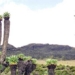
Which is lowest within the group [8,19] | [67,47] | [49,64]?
[49,64]

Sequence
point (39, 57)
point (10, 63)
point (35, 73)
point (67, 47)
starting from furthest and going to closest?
point (67, 47) → point (39, 57) → point (35, 73) → point (10, 63)

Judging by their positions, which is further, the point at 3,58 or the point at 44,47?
the point at 44,47

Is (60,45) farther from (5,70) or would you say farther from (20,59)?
(20,59)

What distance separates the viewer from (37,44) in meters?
164

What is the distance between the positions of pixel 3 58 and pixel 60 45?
11704cm

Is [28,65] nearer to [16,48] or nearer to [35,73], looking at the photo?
[35,73]


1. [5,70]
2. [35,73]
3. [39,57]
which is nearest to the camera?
[35,73]

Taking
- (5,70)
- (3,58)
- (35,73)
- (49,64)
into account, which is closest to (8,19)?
(3,58)

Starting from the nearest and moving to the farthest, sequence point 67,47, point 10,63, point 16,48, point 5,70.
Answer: point 10,63, point 5,70, point 16,48, point 67,47

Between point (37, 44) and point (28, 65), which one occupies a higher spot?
point (37, 44)

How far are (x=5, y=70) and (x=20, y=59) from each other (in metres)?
32.0

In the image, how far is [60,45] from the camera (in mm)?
161500

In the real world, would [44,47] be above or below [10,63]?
above

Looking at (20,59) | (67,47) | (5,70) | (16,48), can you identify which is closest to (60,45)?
(67,47)
